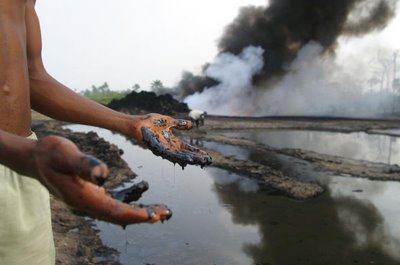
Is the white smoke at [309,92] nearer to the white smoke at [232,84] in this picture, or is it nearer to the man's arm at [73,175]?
the white smoke at [232,84]

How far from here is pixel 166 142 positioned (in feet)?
4.73

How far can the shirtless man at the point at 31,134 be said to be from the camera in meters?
0.89

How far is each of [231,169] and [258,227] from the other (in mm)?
4573

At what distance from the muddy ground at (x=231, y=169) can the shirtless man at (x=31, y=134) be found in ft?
6.80

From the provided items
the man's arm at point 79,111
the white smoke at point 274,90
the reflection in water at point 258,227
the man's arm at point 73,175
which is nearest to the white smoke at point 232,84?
the white smoke at point 274,90

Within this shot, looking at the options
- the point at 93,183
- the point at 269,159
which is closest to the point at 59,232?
the point at 93,183

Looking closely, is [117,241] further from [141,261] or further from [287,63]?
[287,63]

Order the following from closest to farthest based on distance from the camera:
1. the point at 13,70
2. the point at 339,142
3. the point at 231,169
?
1. the point at 13,70
2. the point at 231,169
3. the point at 339,142

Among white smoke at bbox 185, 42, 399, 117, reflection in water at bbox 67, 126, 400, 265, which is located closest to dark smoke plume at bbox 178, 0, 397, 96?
white smoke at bbox 185, 42, 399, 117

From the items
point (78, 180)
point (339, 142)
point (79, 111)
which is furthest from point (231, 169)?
point (78, 180)

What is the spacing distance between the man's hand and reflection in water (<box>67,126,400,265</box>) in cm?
515

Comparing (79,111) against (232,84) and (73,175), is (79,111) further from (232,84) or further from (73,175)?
(232,84)

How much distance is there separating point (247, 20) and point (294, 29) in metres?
4.37

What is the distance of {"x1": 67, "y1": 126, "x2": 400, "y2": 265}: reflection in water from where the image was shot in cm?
617
